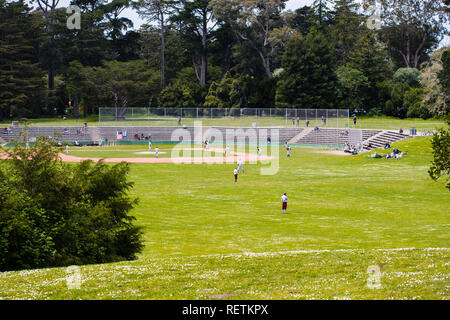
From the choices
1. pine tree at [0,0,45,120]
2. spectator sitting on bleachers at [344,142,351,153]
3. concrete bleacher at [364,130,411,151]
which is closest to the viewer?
concrete bleacher at [364,130,411,151]

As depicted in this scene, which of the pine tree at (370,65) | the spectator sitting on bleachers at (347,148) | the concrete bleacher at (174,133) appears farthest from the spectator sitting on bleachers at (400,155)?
the pine tree at (370,65)

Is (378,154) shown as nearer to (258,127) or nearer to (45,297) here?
(258,127)

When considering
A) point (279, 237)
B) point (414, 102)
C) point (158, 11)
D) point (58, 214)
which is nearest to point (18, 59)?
point (158, 11)

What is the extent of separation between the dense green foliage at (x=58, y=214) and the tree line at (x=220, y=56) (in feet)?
245

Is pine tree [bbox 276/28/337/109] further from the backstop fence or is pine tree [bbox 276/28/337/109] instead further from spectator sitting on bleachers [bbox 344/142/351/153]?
spectator sitting on bleachers [bbox 344/142/351/153]

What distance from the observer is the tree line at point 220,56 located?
9175cm

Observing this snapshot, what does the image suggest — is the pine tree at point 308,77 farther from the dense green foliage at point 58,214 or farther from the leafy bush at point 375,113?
the dense green foliage at point 58,214

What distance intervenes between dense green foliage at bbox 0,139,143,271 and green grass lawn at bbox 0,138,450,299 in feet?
4.74

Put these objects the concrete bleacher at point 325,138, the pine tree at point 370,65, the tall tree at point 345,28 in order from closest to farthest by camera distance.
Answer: the concrete bleacher at point 325,138 → the pine tree at point 370,65 → the tall tree at point 345,28

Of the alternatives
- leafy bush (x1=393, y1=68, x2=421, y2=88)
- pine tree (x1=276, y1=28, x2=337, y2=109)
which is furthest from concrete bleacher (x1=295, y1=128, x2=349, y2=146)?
leafy bush (x1=393, y1=68, x2=421, y2=88)

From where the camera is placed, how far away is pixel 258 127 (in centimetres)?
7662

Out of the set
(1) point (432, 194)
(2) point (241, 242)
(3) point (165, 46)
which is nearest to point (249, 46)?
(3) point (165, 46)

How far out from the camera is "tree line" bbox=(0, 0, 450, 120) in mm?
91750
